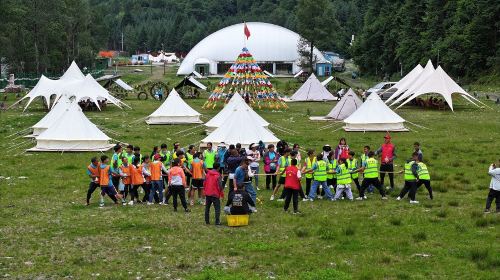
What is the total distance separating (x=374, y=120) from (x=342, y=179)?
763 inches

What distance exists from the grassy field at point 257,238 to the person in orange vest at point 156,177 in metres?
0.59

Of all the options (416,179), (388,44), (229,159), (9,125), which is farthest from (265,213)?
(388,44)

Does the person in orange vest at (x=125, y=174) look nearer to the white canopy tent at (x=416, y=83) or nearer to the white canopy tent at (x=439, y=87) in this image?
the white canopy tent at (x=439, y=87)

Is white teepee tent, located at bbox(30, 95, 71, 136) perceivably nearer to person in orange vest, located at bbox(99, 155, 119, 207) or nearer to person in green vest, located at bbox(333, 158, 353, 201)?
person in orange vest, located at bbox(99, 155, 119, 207)

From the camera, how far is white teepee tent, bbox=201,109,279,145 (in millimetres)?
30641

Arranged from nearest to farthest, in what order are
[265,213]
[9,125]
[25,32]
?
[265,213] < [9,125] < [25,32]

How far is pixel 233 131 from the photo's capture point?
31.0 m

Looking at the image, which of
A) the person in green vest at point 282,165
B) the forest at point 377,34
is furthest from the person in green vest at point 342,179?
the forest at point 377,34

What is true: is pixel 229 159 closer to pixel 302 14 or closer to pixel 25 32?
pixel 25 32

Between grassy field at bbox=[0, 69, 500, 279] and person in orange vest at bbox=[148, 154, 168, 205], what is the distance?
0.59 m

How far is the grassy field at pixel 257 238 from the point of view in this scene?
13961 mm

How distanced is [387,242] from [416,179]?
5013 millimetres

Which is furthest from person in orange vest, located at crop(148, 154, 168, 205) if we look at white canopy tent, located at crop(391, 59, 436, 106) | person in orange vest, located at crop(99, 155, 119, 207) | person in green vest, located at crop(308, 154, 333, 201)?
white canopy tent, located at crop(391, 59, 436, 106)

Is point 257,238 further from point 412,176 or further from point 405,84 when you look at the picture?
point 405,84
